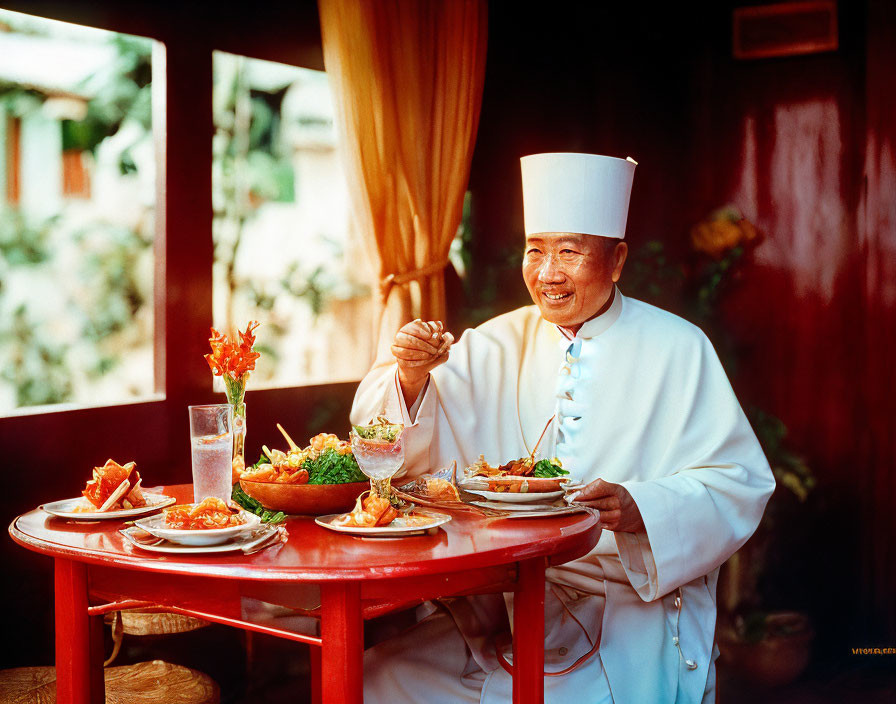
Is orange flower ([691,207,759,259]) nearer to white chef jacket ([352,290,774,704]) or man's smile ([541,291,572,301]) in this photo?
white chef jacket ([352,290,774,704])

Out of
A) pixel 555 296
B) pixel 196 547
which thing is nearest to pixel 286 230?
pixel 555 296

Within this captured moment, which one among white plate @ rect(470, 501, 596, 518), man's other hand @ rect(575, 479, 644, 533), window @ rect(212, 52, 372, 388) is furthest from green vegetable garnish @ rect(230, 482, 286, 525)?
window @ rect(212, 52, 372, 388)

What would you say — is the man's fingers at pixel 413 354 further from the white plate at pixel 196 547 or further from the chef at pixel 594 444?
the white plate at pixel 196 547

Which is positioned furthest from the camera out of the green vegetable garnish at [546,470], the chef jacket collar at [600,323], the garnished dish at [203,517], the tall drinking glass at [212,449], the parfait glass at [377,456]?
the chef jacket collar at [600,323]

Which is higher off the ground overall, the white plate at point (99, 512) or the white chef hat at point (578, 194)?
the white chef hat at point (578, 194)

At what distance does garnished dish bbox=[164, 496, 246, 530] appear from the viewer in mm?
1775

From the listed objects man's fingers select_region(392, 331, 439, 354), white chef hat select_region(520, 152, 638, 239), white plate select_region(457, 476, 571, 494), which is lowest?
white plate select_region(457, 476, 571, 494)

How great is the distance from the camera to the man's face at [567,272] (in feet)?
8.91

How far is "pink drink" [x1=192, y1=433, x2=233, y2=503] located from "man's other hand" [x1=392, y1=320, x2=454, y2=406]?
567 millimetres

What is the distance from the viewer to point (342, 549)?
5.82 ft

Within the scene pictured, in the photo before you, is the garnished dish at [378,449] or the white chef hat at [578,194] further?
the white chef hat at [578,194]

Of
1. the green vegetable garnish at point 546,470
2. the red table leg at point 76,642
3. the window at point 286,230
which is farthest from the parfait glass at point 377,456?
the window at point 286,230

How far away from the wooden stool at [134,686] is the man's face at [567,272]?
4.42ft

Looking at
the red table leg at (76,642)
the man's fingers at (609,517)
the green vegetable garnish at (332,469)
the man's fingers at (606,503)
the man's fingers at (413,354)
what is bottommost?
the red table leg at (76,642)
